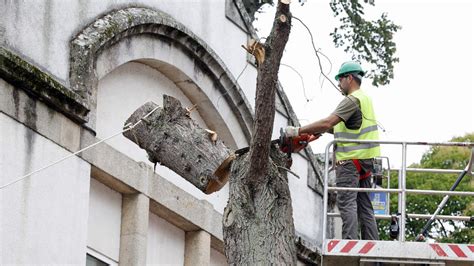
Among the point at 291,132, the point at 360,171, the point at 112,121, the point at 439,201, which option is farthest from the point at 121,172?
the point at 439,201

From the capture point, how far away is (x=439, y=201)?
132ft

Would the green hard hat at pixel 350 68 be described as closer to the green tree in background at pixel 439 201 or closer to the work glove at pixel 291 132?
the work glove at pixel 291 132

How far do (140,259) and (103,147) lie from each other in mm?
1462

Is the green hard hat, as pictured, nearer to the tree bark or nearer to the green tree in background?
the tree bark

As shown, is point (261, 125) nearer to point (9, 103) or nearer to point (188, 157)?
point (188, 157)

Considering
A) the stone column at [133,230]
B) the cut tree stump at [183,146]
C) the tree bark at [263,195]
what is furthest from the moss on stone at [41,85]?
the tree bark at [263,195]

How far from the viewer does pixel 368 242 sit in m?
14.6

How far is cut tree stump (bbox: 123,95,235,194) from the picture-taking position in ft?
42.8

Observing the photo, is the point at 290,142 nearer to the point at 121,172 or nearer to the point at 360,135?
the point at 360,135

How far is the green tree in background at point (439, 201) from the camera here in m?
36.3

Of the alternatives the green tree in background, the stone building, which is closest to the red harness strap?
the stone building

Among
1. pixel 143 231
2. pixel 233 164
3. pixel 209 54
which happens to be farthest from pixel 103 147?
pixel 233 164

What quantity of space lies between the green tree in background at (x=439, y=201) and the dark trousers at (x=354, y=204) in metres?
18.0

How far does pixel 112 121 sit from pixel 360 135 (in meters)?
3.14
